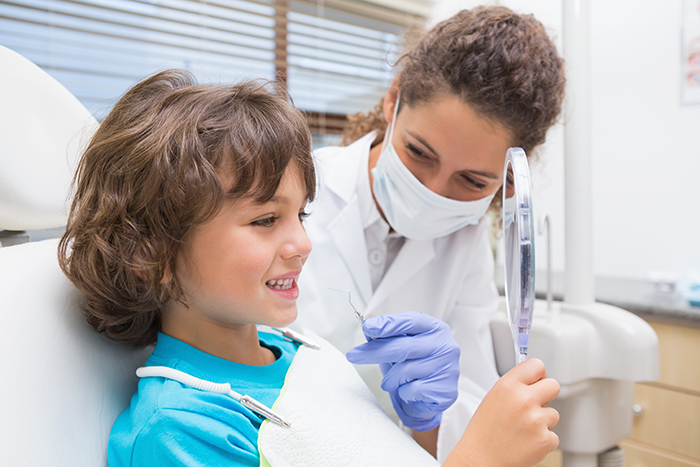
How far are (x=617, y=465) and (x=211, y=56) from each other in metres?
2.23

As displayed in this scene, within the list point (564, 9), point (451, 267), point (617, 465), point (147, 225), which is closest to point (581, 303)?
point (451, 267)

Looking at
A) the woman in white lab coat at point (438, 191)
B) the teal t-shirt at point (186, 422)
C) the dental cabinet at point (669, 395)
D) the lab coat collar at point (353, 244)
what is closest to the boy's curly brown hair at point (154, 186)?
the teal t-shirt at point (186, 422)

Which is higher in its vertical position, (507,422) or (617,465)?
(507,422)

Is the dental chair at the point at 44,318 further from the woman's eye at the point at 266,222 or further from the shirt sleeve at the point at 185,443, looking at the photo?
the woman's eye at the point at 266,222

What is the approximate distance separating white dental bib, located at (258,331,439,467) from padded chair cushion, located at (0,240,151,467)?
0.72 ft

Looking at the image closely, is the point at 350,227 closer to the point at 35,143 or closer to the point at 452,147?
the point at 452,147

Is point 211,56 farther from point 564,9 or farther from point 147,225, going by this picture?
point 147,225

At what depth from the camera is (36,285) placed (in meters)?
0.66

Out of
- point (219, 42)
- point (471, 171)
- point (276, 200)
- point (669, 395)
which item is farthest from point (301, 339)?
point (219, 42)

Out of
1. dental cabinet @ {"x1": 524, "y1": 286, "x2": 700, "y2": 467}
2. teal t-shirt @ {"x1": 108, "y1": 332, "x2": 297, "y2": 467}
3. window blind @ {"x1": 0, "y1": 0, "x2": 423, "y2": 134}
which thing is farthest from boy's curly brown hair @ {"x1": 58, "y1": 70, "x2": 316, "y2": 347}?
dental cabinet @ {"x1": 524, "y1": 286, "x2": 700, "y2": 467}

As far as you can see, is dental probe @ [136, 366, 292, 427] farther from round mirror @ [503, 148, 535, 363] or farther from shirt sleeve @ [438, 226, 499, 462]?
shirt sleeve @ [438, 226, 499, 462]

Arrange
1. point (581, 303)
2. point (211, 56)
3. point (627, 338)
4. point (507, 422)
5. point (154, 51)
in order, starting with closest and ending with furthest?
point (507, 422) → point (627, 338) → point (581, 303) → point (154, 51) → point (211, 56)

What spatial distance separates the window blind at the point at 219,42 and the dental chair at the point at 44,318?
2.77 feet

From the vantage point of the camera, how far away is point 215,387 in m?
0.65
